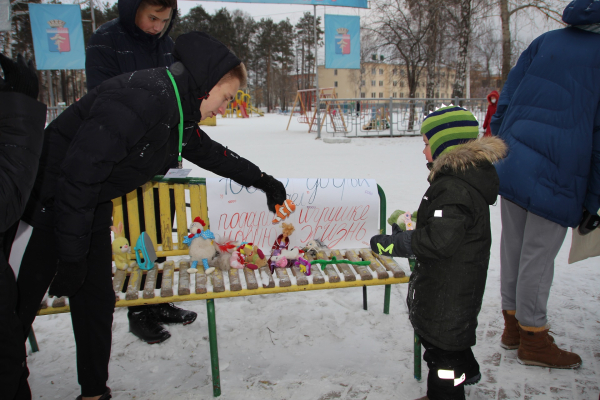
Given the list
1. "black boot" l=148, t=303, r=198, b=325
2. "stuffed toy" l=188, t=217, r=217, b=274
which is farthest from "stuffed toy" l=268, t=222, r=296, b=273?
"black boot" l=148, t=303, r=198, b=325

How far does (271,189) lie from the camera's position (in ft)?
8.55

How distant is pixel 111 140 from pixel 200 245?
1.16 meters

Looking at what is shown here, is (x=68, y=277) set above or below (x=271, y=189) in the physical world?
below

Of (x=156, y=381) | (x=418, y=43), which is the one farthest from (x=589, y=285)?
(x=418, y=43)

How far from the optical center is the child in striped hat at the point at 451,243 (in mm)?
1681

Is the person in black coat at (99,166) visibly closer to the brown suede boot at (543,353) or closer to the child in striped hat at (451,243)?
the child in striped hat at (451,243)

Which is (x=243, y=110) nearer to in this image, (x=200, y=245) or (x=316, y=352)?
(x=200, y=245)

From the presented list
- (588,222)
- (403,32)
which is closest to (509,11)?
(403,32)

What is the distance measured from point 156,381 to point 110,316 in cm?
63

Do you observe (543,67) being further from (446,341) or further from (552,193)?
(446,341)

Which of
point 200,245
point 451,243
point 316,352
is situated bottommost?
point 316,352

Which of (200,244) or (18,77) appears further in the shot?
(200,244)

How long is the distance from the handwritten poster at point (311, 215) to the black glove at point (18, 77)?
143 cm

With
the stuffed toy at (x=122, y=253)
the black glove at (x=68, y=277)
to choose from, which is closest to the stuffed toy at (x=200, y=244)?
the stuffed toy at (x=122, y=253)
